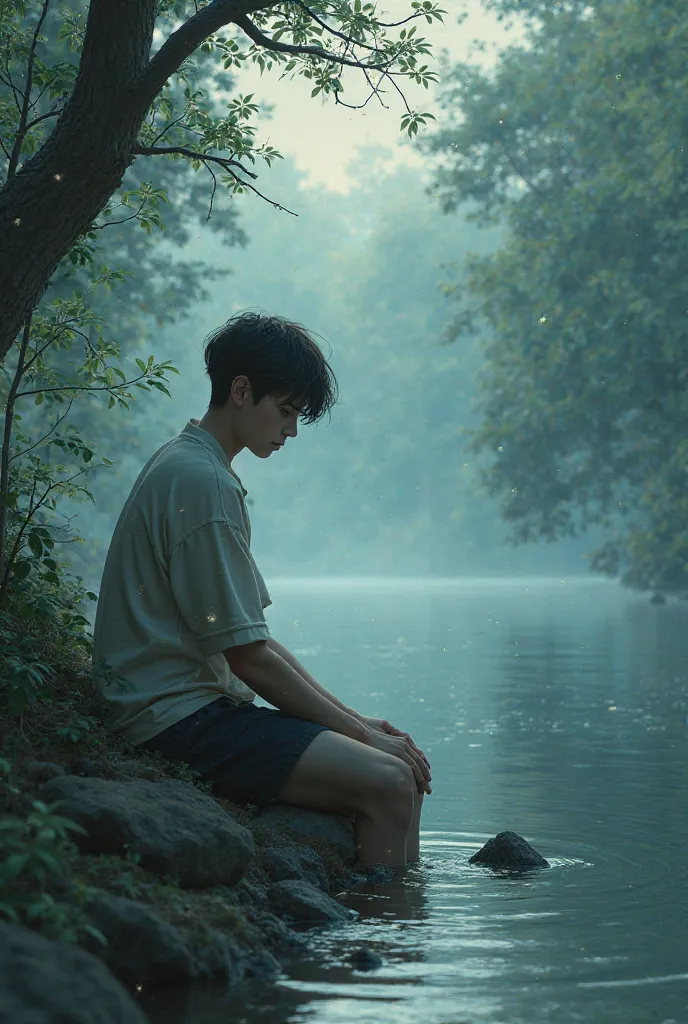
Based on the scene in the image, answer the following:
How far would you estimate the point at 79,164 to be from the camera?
569cm

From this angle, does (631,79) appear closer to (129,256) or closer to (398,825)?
(129,256)

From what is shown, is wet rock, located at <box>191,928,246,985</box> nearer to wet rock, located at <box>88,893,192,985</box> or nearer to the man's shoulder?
wet rock, located at <box>88,893,192,985</box>

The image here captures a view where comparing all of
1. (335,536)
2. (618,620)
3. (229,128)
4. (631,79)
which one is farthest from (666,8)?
(335,536)

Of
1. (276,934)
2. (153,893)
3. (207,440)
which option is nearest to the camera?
(153,893)

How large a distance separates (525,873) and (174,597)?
181cm

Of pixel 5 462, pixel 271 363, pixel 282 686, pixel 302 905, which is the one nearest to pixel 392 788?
pixel 282 686

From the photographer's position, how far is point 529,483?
38.2m

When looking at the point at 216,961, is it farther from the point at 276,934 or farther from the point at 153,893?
the point at 276,934

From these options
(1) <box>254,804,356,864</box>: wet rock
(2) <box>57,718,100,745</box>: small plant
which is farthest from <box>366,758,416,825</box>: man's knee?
(2) <box>57,718,100,745</box>: small plant

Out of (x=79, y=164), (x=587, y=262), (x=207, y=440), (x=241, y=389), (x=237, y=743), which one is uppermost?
(x=587, y=262)

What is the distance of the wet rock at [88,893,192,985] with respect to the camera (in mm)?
3658

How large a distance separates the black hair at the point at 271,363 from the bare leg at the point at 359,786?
119 cm

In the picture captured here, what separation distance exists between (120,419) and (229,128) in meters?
31.5

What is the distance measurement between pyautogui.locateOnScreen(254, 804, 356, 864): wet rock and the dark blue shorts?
18 cm
